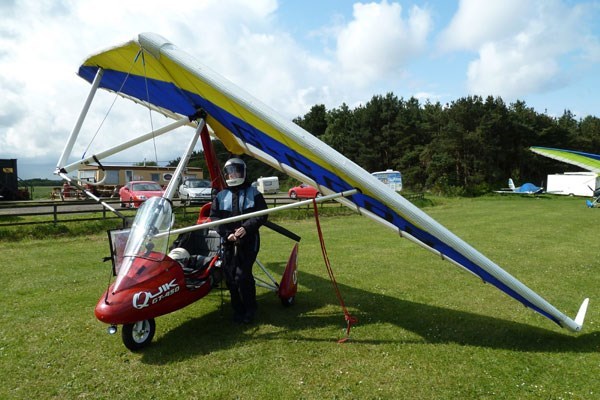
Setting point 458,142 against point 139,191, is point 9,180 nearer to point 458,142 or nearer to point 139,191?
point 139,191

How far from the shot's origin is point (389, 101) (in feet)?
204

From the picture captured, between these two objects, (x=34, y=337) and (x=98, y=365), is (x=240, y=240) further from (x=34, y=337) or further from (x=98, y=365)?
(x=34, y=337)

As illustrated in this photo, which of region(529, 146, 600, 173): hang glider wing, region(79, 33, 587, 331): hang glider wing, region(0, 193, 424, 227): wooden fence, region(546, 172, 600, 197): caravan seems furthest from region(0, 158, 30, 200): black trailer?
region(546, 172, 600, 197): caravan

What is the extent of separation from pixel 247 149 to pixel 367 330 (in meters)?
3.69

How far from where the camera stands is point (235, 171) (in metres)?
5.44

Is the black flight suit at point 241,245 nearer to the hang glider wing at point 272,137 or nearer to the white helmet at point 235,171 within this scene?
the white helmet at point 235,171

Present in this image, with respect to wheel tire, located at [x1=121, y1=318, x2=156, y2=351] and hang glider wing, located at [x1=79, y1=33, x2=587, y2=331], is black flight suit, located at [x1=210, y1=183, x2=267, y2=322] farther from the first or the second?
wheel tire, located at [x1=121, y1=318, x2=156, y2=351]

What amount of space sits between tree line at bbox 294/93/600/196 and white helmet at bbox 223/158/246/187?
150 feet

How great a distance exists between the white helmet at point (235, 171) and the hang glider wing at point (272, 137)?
467 mm

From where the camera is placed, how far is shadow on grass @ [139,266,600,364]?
15.9ft

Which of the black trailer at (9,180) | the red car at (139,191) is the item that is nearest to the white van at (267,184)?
the black trailer at (9,180)

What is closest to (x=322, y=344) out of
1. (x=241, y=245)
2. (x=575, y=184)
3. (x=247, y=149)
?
(x=241, y=245)

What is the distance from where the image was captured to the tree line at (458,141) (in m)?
51.5

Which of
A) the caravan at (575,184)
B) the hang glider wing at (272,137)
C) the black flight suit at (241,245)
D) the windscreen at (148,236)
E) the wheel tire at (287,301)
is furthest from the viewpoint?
the caravan at (575,184)
